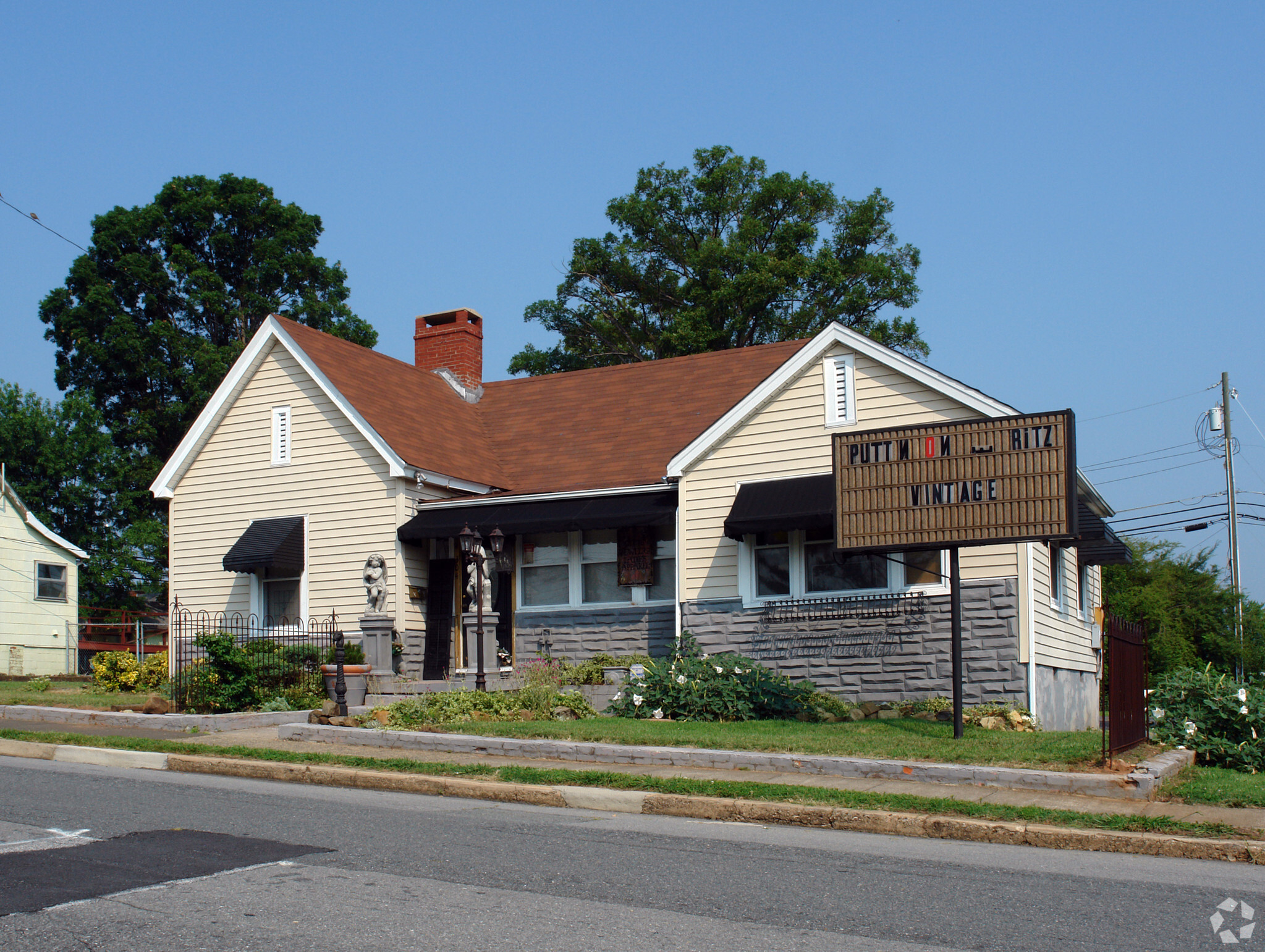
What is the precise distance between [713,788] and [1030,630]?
6.82 meters

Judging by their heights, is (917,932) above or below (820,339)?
below

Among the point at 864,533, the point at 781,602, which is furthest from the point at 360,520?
the point at 864,533

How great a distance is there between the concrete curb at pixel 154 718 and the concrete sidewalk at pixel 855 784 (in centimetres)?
72

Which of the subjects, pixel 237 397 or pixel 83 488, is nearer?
pixel 237 397

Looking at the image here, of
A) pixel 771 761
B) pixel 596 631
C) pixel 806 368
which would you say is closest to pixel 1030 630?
pixel 806 368

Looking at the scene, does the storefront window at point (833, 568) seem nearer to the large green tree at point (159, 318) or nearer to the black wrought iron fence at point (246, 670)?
the black wrought iron fence at point (246, 670)

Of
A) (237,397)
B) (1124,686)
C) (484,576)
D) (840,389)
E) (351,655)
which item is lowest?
(351,655)

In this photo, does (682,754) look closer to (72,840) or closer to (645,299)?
(72,840)

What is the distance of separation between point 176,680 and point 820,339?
10.1 m

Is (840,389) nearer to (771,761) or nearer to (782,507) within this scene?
(782,507)

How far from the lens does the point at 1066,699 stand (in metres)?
17.4

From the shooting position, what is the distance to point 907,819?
8922 millimetres

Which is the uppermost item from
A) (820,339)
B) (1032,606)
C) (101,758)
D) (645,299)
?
(645,299)

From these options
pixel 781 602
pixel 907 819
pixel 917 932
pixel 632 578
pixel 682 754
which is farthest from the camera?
pixel 632 578
